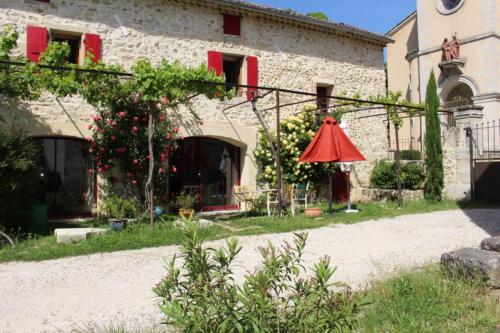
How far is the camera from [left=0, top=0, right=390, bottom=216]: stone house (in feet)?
30.3

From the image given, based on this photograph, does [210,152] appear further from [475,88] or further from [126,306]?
[475,88]

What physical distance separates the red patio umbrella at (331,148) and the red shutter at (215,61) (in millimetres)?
3428

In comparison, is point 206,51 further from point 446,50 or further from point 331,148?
point 446,50

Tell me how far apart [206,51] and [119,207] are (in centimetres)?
491

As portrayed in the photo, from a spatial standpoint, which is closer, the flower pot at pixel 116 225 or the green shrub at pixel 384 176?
the flower pot at pixel 116 225

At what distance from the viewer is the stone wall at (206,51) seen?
9164 mm

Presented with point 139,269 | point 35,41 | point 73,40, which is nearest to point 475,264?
point 139,269

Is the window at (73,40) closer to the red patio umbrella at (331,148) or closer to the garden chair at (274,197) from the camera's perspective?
the garden chair at (274,197)

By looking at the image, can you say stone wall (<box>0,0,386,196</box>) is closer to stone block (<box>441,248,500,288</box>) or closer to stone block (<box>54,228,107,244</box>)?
stone block (<box>54,228,107,244</box>)

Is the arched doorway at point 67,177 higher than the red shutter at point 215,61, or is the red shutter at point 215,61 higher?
the red shutter at point 215,61

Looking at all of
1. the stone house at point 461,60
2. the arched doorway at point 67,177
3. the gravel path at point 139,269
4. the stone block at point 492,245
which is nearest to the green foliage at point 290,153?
the gravel path at point 139,269

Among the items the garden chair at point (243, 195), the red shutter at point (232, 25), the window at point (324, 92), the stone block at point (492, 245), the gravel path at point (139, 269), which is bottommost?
the gravel path at point (139, 269)

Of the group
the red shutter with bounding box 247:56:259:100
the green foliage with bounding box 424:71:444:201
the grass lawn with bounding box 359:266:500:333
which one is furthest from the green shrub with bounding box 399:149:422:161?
the grass lawn with bounding box 359:266:500:333

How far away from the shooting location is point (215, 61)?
37.0 ft
